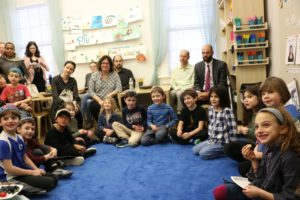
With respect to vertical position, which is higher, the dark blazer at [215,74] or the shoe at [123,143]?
the dark blazer at [215,74]

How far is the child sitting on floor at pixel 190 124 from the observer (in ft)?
11.2

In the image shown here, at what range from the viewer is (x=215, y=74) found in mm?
4105

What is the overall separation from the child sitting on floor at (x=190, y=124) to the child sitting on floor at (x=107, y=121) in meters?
0.79

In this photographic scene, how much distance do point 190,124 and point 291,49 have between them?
4.76 feet

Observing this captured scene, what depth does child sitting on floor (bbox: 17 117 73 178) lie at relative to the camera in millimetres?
2547

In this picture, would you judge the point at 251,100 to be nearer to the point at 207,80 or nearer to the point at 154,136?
the point at 154,136

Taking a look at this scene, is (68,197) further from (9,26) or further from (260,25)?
(9,26)

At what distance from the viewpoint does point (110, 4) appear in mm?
5496

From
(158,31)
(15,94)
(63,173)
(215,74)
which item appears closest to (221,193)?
(63,173)

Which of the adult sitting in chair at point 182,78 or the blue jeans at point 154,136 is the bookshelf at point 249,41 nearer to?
the adult sitting in chair at point 182,78

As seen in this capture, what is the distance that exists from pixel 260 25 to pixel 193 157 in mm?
1940

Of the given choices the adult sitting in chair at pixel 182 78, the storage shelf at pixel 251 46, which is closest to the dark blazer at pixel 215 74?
the adult sitting in chair at pixel 182 78

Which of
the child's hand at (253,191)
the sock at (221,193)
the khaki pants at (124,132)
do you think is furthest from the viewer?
the khaki pants at (124,132)

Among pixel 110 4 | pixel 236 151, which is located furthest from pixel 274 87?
pixel 110 4
